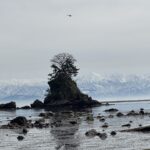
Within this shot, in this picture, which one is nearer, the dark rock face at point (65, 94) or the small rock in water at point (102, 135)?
the small rock in water at point (102, 135)

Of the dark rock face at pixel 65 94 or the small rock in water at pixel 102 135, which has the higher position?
the dark rock face at pixel 65 94

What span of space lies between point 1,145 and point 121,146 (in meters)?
15.7

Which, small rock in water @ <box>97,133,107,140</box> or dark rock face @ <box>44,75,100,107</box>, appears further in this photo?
dark rock face @ <box>44,75,100,107</box>

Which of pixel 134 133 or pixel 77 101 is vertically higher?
pixel 77 101

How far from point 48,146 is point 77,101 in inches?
4857

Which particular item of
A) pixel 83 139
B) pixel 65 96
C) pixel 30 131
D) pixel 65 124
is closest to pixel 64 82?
pixel 65 96

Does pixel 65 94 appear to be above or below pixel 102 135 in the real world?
above

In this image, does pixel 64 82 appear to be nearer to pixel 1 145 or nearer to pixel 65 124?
pixel 65 124

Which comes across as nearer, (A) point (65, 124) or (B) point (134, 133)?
(B) point (134, 133)

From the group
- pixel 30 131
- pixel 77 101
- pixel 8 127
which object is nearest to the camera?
pixel 30 131

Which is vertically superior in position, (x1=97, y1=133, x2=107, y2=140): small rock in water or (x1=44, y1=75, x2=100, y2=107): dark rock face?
(x1=44, y1=75, x2=100, y2=107): dark rock face

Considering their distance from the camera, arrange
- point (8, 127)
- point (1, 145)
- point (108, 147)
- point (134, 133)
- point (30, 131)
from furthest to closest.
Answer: point (8, 127) → point (30, 131) → point (134, 133) → point (1, 145) → point (108, 147)

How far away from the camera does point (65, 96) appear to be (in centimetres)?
19825

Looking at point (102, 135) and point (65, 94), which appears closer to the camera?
point (102, 135)
